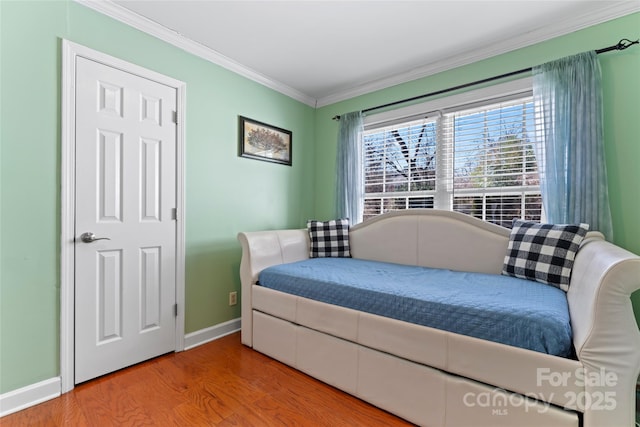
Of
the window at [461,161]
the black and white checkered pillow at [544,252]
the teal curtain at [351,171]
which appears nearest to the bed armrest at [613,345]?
the black and white checkered pillow at [544,252]

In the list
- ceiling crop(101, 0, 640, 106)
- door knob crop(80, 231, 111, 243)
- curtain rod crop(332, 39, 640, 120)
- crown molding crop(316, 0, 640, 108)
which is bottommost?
door knob crop(80, 231, 111, 243)

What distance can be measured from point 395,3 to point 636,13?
5.06ft

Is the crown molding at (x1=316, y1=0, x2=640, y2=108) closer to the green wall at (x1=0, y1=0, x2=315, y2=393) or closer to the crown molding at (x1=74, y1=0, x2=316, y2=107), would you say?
the crown molding at (x1=74, y1=0, x2=316, y2=107)

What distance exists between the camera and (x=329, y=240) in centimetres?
285

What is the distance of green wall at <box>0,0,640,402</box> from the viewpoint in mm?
1576

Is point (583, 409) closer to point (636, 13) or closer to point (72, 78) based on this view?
point (636, 13)

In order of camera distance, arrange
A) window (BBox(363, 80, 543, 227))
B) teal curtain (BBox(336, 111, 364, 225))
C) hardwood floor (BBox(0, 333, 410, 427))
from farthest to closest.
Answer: teal curtain (BBox(336, 111, 364, 225)) < window (BBox(363, 80, 543, 227)) < hardwood floor (BBox(0, 333, 410, 427))

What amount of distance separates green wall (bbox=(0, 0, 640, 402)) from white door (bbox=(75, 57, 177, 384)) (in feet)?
0.42

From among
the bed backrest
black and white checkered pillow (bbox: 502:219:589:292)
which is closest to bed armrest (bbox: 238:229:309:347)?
the bed backrest

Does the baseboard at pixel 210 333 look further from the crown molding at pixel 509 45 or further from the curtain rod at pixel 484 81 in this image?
the crown molding at pixel 509 45

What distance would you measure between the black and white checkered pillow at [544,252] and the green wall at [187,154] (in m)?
0.47

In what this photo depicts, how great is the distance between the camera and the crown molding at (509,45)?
6.23 ft

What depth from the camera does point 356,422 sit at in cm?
150

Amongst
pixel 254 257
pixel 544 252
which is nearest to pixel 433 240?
pixel 544 252
